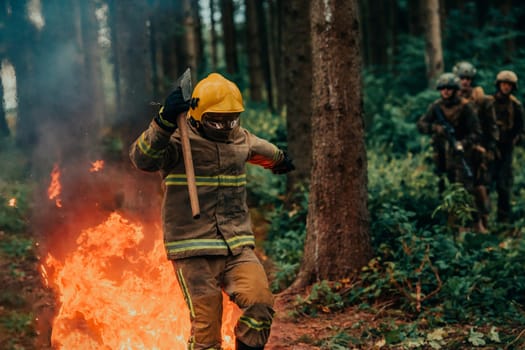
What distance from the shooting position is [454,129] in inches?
410

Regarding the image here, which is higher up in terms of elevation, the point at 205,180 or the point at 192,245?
the point at 205,180

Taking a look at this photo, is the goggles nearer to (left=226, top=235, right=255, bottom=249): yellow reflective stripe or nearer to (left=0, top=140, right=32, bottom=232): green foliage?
(left=226, top=235, right=255, bottom=249): yellow reflective stripe

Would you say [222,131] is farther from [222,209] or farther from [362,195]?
[362,195]

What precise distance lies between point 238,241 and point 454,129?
6.56 m

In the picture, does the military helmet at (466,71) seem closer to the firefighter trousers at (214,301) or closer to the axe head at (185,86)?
the firefighter trousers at (214,301)

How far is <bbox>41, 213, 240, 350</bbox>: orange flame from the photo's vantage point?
540cm

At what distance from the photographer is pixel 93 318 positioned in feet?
18.1

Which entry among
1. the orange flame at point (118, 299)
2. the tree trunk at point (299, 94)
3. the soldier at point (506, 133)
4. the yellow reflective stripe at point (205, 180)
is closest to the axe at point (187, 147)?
the yellow reflective stripe at point (205, 180)

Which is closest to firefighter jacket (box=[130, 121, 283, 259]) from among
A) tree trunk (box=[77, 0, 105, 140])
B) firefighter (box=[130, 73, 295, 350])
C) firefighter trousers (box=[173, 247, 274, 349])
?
firefighter (box=[130, 73, 295, 350])

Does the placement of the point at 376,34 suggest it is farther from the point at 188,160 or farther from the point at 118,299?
the point at 188,160

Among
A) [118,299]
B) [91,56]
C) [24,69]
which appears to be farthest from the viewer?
[91,56]

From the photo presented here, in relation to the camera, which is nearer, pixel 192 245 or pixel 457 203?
pixel 192 245

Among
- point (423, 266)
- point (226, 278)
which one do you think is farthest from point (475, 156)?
point (226, 278)

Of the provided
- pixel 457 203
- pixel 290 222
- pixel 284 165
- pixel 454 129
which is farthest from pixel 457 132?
pixel 284 165
